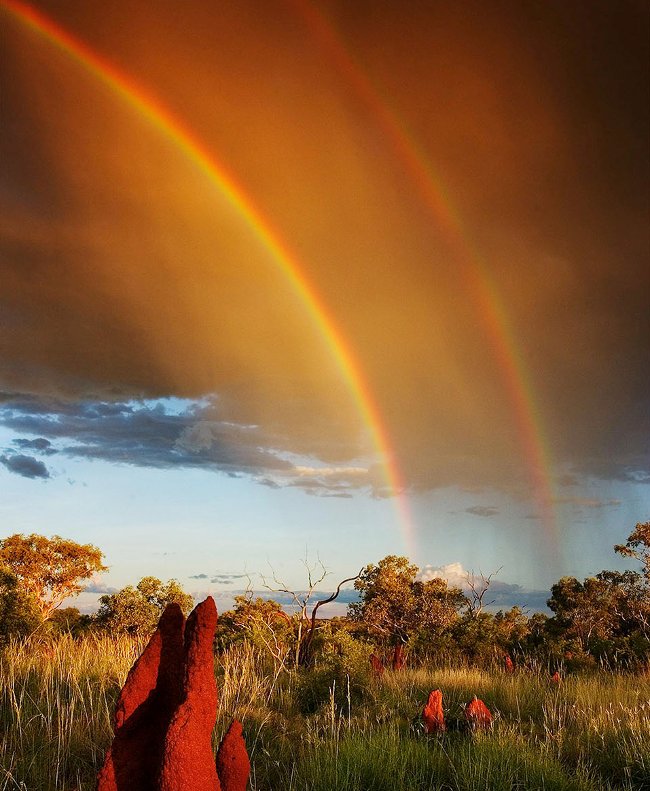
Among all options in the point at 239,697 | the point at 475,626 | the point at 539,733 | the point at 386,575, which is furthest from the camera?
the point at 386,575

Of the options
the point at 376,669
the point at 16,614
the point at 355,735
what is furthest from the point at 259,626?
the point at 355,735

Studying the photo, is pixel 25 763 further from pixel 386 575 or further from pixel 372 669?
pixel 386 575

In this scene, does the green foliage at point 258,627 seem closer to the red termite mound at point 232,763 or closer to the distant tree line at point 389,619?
the distant tree line at point 389,619

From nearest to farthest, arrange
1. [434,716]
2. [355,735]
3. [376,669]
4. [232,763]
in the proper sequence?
1. [232,763]
2. [355,735]
3. [434,716]
4. [376,669]

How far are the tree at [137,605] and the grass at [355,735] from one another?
9650 mm

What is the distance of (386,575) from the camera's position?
1097 inches

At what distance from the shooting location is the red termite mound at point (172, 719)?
462cm

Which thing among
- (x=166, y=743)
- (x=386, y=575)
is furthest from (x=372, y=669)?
(x=386, y=575)

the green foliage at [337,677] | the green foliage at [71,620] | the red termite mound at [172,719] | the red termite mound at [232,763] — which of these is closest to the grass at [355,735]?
the green foliage at [337,677]

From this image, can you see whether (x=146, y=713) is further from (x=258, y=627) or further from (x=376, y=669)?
(x=258, y=627)

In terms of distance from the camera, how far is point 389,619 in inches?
1081

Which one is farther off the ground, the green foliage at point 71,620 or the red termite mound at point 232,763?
the red termite mound at point 232,763

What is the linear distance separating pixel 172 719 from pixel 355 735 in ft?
14.0

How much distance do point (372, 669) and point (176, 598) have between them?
10747 millimetres
